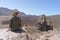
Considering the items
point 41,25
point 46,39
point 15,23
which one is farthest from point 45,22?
point 15,23

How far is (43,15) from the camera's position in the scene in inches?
1406

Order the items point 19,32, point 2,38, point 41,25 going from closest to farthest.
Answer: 1. point 2,38
2. point 19,32
3. point 41,25

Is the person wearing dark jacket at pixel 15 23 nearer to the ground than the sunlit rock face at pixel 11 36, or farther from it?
farther from it

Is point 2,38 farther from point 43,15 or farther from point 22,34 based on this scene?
point 43,15

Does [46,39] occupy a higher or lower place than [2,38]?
lower

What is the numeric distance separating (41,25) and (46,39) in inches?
835

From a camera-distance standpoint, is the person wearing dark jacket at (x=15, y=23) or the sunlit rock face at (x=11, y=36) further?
the person wearing dark jacket at (x=15, y=23)

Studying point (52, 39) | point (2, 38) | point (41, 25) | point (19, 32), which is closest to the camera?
point (2, 38)

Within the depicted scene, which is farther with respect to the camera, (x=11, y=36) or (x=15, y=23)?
(x=15, y=23)

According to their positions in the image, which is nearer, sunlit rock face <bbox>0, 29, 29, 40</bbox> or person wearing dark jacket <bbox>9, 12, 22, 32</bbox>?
sunlit rock face <bbox>0, 29, 29, 40</bbox>

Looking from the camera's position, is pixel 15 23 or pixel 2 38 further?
pixel 15 23

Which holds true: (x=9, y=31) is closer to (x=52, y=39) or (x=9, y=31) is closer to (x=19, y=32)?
(x=19, y=32)

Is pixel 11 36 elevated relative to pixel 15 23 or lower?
lower

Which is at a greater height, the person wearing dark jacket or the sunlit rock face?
the person wearing dark jacket
